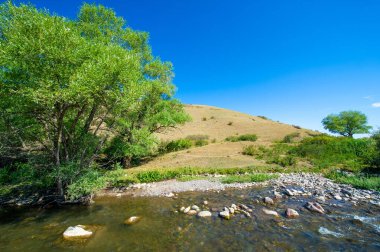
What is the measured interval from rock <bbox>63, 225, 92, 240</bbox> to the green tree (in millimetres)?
69264

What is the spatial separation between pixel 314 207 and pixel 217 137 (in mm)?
37989

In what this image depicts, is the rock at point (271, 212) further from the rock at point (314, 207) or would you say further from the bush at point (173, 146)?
the bush at point (173, 146)

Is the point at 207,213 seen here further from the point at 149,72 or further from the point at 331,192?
the point at 149,72

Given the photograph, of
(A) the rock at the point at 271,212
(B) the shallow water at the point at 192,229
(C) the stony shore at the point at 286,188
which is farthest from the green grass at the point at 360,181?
(A) the rock at the point at 271,212

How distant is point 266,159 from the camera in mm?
23984

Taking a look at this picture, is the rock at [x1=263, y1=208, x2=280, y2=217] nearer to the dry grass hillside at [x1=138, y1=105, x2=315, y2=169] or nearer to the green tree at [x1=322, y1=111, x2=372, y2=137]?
the dry grass hillside at [x1=138, y1=105, x2=315, y2=169]

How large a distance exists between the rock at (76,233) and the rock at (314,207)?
10347mm

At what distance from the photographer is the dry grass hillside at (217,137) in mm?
23405

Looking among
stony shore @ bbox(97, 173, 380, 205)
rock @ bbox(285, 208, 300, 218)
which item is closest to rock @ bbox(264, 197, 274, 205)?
stony shore @ bbox(97, 173, 380, 205)

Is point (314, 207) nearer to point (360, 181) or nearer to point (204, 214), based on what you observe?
point (204, 214)

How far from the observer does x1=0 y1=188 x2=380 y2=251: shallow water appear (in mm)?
7910

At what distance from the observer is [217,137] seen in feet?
160

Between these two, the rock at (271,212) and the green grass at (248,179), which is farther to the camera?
the green grass at (248,179)

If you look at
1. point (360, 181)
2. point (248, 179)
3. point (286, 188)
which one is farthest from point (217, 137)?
point (360, 181)
